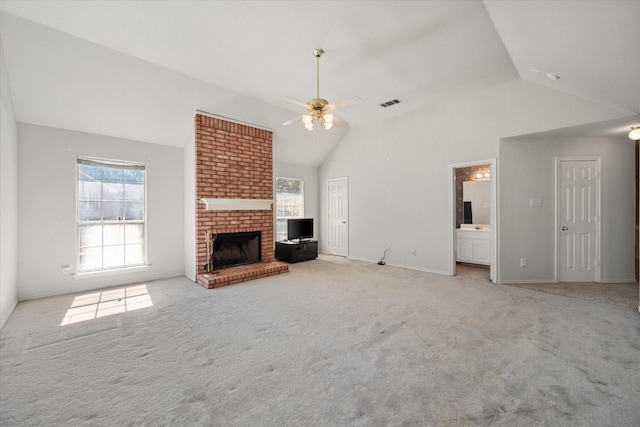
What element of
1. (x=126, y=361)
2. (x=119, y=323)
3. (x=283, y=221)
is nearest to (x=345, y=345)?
(x=126, y=361)

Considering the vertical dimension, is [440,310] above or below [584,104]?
below

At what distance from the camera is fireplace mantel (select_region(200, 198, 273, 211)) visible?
4676 millimetres

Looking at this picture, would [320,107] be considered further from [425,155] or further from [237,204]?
[425,155]

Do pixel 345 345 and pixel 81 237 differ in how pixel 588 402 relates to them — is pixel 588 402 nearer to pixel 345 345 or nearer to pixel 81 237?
pixel 345 345

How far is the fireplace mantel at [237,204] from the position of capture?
468 cm

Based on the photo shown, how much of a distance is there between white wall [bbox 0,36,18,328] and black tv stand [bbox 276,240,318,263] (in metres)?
4.25

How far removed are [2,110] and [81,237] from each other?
200 centimetres

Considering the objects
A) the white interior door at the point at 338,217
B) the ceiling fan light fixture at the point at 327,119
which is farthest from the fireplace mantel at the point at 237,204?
the ceiling fan light fixture at the point at 327,119

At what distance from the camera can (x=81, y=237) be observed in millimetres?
4262

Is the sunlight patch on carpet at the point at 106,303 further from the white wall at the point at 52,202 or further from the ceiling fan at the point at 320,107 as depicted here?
the ceiling fan at the point at 320,107

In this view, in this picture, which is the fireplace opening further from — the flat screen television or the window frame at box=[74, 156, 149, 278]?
the window frame at box=[74, 156, 149, 278]

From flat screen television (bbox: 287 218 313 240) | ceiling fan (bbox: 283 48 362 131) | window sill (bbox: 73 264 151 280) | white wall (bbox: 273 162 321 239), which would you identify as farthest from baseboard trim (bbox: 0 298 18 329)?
white wall (bbox: 273 162 321 239)

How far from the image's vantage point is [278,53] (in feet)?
11.2

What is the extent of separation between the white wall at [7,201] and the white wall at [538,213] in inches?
263
